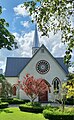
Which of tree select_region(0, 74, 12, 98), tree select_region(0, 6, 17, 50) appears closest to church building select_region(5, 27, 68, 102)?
tree select_region(0, 74, 12, 98)

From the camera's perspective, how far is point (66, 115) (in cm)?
1802

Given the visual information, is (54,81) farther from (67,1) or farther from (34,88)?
(67,1)

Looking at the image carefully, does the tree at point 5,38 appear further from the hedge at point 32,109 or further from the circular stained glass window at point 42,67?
the circular stained glass window at point 42,67

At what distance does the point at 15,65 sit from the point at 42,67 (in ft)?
25.0

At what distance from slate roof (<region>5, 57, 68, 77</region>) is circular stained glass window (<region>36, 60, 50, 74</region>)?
423 cm

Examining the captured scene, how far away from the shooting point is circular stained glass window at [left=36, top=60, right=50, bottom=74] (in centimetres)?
4838

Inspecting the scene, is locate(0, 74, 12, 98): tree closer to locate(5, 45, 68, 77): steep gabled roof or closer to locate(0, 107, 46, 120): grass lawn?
locate(5, 45, 68, 77): steep gabled roof

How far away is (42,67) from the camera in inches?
1908

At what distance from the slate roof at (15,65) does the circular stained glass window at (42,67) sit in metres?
4.23

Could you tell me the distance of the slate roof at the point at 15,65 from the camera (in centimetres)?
5124

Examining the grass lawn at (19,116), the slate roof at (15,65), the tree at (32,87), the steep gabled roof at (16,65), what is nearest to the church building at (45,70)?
the steep gabled roof at (16,65)

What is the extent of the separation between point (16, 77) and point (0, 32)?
129ft

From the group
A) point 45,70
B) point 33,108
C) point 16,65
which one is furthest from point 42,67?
point 33,108

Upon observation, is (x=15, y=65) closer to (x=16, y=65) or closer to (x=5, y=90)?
(x=16, y=65)
